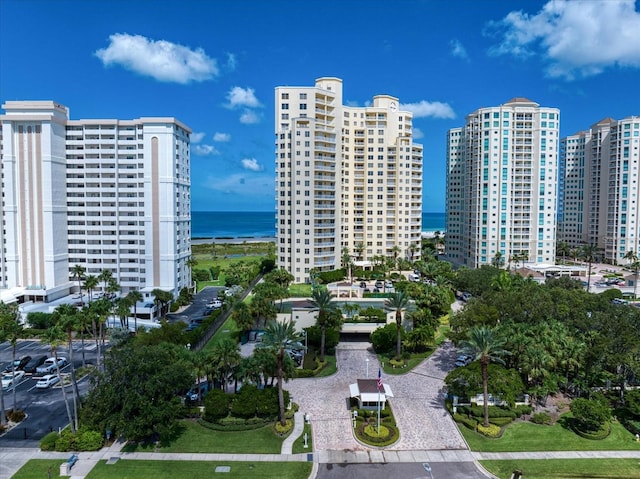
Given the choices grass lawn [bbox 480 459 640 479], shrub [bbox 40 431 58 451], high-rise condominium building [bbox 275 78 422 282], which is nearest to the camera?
grass lawn [bbox 480 459 640 479]

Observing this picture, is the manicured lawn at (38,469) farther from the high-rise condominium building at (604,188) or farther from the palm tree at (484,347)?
the high-rise condominium building at (604,188)

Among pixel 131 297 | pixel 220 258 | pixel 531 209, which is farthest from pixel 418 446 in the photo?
pixel 220 258

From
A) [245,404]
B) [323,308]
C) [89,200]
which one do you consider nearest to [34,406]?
[245,404]

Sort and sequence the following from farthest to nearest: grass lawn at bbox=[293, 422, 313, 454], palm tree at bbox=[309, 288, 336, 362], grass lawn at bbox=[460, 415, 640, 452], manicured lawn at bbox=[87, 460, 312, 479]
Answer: palm tree at bbox=[309, 288, 336, 362] → grass lawn at bbox=[460, 415, 640, 452] → grass lawn at bbox=[293, 422, 313, 454] → manicured lawn at bbox=[87, 460, 312, 479]

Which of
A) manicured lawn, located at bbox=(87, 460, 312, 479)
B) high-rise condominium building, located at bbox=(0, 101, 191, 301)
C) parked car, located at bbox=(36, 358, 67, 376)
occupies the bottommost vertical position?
manicured lawn, located at bbox=(87, 460, 312, 479)

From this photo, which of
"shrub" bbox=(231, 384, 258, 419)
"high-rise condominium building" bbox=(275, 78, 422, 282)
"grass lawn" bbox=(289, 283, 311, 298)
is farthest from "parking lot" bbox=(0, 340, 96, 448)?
"high-rise condominium building" bbox=(275, 78, 422, 282)

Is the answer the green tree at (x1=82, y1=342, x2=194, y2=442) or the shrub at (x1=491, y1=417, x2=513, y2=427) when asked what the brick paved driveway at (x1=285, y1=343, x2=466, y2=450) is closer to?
the shrub at (x1=491, y1=417, x2=513, y2=427)
